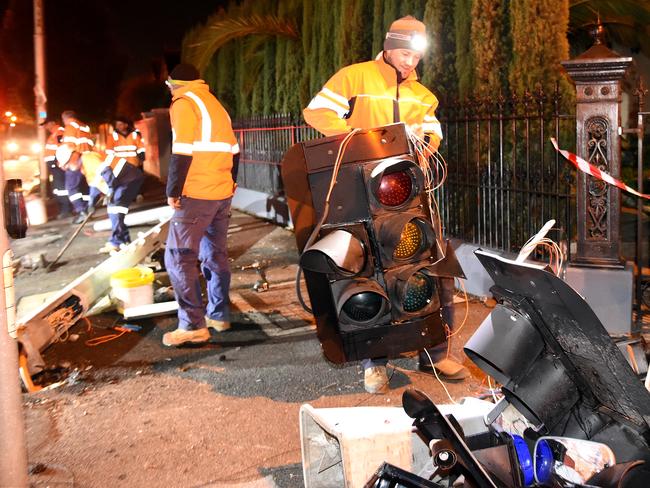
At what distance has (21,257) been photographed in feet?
36.2

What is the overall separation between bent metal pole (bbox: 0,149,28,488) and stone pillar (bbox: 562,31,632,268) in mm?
4452

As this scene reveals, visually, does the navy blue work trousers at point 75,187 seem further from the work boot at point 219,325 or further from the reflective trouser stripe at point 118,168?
the work boot at point 219,325

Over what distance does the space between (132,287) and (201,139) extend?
178 cm

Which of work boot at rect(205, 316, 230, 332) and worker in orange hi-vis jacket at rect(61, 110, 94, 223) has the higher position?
worker in orange hi-vis jacket at rect(61, 110, 94, 223)

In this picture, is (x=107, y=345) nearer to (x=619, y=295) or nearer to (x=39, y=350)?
(x=39, y=350)

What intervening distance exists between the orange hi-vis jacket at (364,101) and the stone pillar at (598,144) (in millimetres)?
1713

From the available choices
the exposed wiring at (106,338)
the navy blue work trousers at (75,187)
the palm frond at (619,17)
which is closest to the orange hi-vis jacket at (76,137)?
the navy blue work trousers at (75,187)

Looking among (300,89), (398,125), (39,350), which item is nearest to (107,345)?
(39,350)

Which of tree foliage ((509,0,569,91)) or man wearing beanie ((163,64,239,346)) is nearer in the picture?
man wearing beanie ((163,64,239,346))

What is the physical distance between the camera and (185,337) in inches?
232

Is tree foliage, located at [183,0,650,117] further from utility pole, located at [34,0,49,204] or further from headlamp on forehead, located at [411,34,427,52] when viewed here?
utility pole, located at [34,0,49,204]

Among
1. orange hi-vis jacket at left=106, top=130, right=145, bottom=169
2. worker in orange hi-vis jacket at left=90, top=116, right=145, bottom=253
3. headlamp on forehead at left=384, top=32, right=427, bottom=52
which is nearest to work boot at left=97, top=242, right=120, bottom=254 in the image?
worker in orange hi-vis jacket at left=90, top=116, right=145, bottom=253

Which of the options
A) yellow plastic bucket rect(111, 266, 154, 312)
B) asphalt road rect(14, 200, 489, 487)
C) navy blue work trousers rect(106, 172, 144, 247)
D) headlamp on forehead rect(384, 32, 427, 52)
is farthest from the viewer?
navy blue work trousers rect(106, 172, 144, 247)

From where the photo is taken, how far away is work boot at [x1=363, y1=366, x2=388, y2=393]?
468cm
